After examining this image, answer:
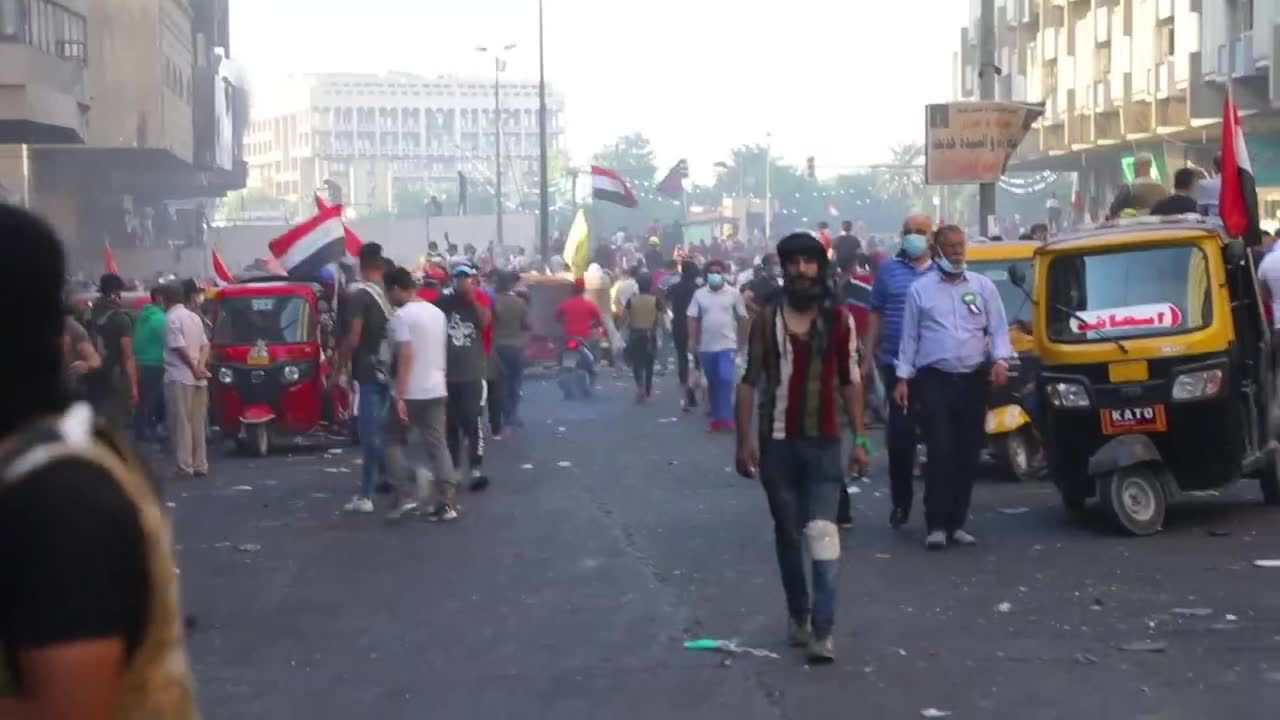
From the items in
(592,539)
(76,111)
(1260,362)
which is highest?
(76,111)

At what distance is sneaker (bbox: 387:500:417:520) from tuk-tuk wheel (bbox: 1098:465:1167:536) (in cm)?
486

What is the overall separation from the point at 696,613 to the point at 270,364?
487 inches

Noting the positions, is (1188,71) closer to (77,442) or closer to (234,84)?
(77,442)

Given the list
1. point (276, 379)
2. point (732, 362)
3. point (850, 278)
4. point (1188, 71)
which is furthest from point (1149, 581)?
point (1188, 71)

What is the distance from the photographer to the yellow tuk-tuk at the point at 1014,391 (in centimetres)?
1486

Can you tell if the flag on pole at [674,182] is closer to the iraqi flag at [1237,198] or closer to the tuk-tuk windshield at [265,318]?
the tuk-tuk windshield at [265,318]

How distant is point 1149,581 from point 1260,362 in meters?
2.76

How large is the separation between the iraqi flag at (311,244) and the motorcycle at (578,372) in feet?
18.5

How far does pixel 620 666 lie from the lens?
8281 millimetres

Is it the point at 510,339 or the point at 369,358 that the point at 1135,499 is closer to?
the point at 369,358

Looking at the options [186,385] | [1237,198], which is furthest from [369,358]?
[1237,198]

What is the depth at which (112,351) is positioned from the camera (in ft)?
63.4

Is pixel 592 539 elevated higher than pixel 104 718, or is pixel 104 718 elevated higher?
pixel 104 718

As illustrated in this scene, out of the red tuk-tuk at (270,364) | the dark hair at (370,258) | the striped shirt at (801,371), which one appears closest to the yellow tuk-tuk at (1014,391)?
the dark hair at (370,258)
